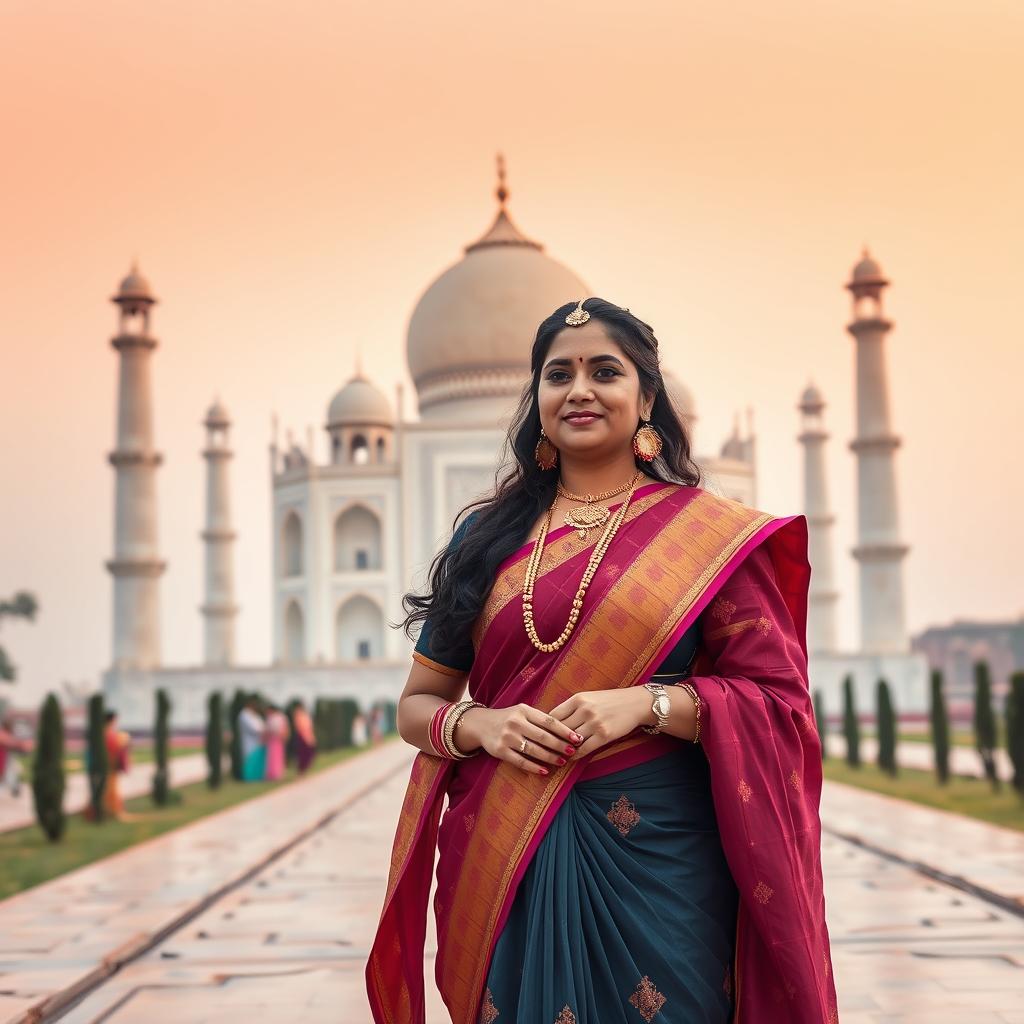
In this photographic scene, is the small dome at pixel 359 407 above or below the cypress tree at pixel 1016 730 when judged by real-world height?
above

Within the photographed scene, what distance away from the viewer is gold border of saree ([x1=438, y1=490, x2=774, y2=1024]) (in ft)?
5.92

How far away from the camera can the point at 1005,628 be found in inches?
1594

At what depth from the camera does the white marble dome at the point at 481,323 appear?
2817 cm

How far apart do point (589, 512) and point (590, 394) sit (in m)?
0.17

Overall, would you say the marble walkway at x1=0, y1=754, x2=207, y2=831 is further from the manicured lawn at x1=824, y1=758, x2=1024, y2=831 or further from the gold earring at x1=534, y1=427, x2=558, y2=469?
the gold earring at x1=534, y1=427, x2=558, y2=469

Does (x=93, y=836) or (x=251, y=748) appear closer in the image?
(x=93, y=836)

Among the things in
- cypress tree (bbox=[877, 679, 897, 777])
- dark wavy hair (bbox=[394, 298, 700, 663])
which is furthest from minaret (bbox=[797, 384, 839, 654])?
dark wavy hair (bbox=[394, 298, 700, 663])

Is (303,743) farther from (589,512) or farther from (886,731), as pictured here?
(589,512)

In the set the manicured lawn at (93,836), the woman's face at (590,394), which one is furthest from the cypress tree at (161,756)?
the woman's face at (590,394)

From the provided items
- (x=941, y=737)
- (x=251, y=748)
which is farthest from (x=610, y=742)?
(x=251, y=748)

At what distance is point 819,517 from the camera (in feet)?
101

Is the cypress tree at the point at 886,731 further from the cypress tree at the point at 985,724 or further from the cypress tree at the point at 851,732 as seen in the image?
the cypress tree at the point at 985,724

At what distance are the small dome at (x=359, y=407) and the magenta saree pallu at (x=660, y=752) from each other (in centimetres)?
2916

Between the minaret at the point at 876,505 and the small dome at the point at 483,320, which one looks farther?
the small dome at the point at 483,320
